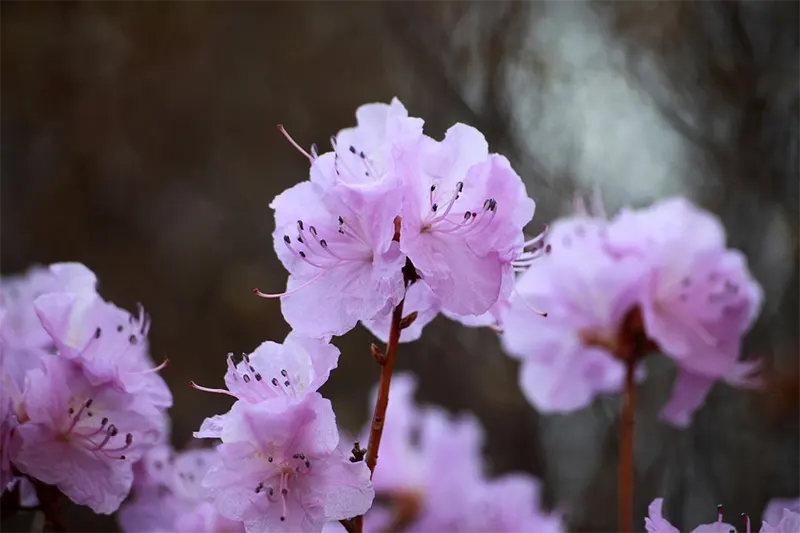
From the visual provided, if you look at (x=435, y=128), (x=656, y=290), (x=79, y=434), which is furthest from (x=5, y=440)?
(x=435, y=128)

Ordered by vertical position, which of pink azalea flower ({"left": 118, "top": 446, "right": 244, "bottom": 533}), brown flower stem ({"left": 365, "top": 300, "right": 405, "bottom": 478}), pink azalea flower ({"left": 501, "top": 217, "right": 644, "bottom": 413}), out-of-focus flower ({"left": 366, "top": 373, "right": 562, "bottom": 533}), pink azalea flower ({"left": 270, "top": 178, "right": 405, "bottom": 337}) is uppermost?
pink azalea flower ({"left": 270, "top": 178, "right": 405, "bottom": 337})

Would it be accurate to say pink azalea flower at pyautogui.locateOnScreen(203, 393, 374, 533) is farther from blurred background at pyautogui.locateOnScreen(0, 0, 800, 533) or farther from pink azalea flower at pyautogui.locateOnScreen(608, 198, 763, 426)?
blurred background at pyautogui.locateOnScreen(0, 0, 800, 533)

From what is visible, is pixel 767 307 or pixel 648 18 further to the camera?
pixel 648 18

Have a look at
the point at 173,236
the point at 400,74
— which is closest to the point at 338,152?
the point at 400,74

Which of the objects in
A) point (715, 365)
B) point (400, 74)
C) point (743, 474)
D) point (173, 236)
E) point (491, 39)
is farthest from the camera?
point (173, 236)

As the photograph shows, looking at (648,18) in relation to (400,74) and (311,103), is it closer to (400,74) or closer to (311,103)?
(400,74)

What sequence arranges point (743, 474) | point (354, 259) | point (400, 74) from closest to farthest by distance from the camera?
point (354, 259)
point (743, 474)
point (400, 74)

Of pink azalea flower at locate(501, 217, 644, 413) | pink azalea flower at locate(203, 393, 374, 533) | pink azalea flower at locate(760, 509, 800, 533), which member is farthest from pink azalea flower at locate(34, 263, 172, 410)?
pink azalea flower at locate(760, 509, 800, 533)

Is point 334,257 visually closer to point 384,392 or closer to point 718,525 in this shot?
point 384,392
